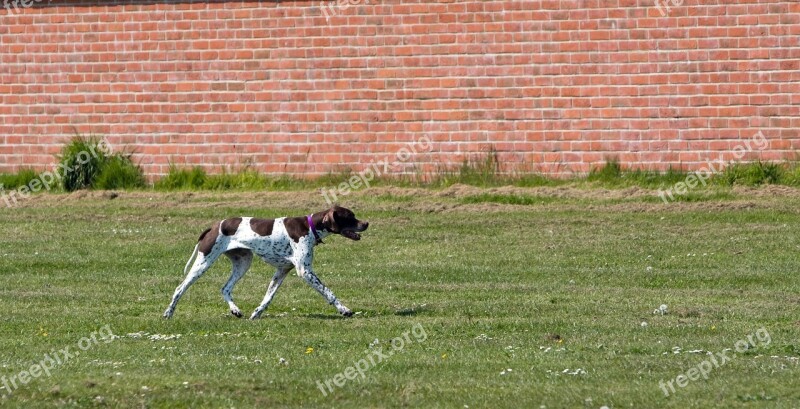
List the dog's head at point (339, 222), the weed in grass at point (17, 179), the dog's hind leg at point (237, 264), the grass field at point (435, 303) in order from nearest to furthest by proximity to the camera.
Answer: the grass field at point (435, 303) < the dog's head at point (339, 222) < the dog's hind leg at point (237, 264) < the weed in grass at point (17, 179)

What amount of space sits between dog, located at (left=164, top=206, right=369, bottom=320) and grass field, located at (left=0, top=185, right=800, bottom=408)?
0.36m

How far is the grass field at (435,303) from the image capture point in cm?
1002

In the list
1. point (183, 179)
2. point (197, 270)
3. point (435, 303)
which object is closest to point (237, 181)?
point (183, 179)

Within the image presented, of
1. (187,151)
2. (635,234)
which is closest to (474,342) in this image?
(635,234)

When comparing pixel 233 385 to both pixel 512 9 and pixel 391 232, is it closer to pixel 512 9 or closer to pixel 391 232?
pixel 391 232

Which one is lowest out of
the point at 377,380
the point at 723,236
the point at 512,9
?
the point at 723,236

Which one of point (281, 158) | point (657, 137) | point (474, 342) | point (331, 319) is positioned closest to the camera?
point (474, 342)

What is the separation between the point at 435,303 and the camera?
1467 centimetres

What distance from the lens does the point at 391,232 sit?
2050cm

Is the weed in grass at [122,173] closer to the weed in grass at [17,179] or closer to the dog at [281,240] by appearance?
the weed in grass at [17,179]

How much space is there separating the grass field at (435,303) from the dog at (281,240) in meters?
0.36

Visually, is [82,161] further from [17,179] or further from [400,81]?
[400,81]

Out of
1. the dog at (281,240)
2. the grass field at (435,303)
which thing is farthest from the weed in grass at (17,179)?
the dog at (281,240)

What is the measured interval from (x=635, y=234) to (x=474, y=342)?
8.22 meters
